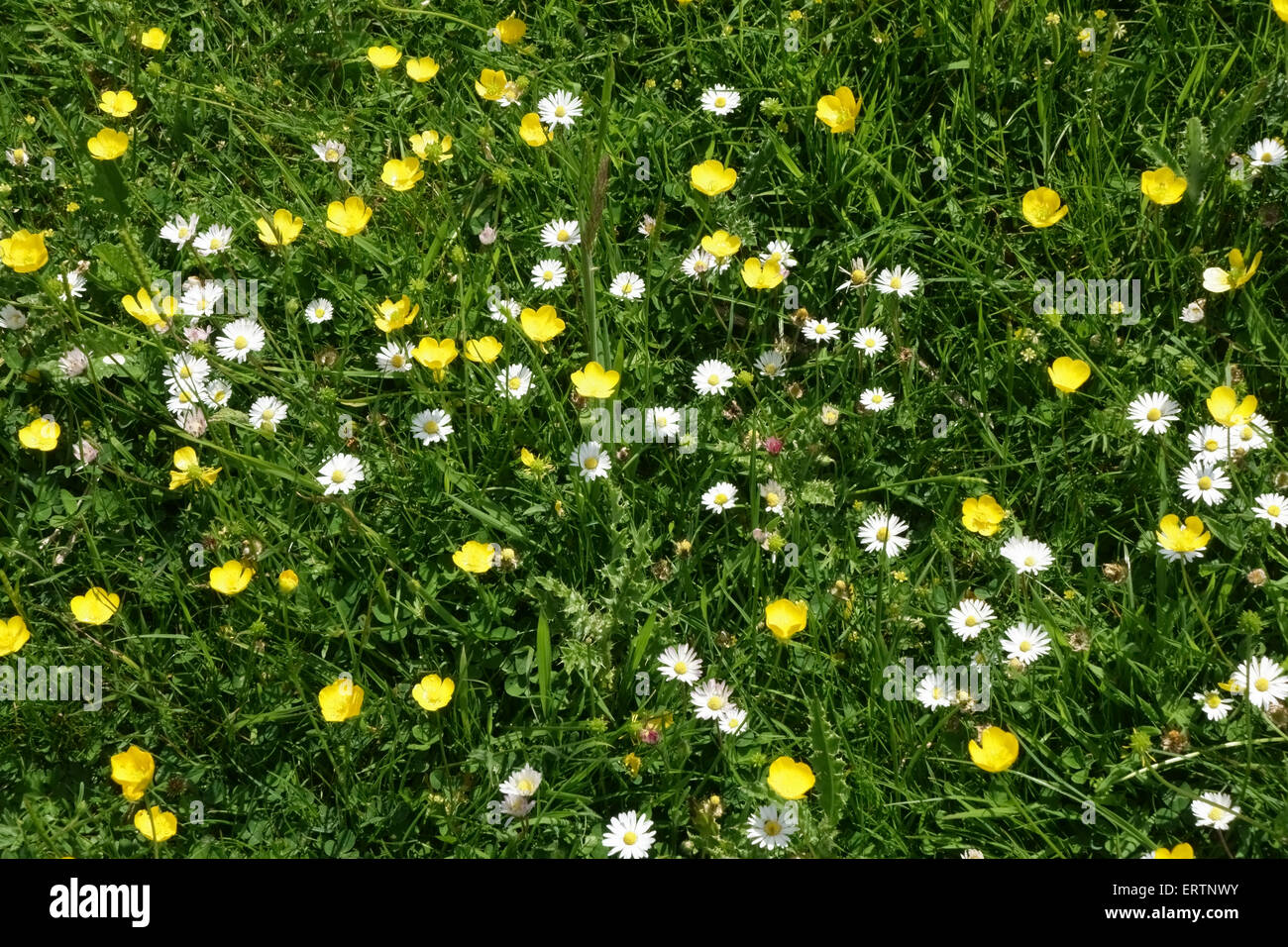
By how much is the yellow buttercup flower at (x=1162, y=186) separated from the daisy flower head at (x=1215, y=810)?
169 cm

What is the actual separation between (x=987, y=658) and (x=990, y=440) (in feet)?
2.11

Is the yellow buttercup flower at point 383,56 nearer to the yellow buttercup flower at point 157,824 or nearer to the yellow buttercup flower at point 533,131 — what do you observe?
the yellow buttercup flower at point 533,131

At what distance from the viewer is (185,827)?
2824 mm

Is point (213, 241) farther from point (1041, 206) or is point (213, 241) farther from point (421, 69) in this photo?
point (1041, 206)

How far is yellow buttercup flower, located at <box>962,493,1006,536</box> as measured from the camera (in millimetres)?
3047

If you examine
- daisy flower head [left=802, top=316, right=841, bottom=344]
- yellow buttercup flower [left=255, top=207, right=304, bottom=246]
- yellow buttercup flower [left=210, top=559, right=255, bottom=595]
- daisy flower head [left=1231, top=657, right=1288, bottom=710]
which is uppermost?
yellow buttercup flower [left=255, top=207, right=304, bottom=246]

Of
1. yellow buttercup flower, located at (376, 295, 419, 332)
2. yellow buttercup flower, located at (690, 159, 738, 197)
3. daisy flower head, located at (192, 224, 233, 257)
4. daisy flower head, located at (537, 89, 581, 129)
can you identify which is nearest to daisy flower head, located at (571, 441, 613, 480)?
yellow buttercup flower, located at (376, 295, 419, 332)

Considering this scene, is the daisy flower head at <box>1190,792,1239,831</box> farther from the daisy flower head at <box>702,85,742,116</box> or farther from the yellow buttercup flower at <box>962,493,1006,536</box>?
the daisy flower head at <box>702,85,742,116</box>

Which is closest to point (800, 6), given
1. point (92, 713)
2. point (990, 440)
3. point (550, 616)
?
point (990, 440)

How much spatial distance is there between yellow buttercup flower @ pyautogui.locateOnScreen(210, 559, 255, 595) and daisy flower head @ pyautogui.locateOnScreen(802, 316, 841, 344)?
66.8 inches

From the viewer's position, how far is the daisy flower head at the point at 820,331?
3375mm

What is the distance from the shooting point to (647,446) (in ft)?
10.6

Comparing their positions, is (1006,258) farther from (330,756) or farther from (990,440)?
(330,756)

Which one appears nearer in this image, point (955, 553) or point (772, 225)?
point (955, 553)
